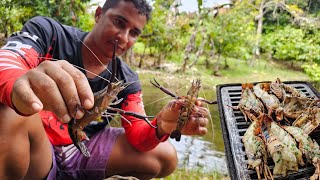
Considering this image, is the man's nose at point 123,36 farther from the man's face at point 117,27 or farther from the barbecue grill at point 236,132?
the barbecue grill at point 236,132

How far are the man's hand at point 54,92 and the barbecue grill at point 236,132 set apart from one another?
96 centimetres

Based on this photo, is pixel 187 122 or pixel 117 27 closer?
pixel 187 122

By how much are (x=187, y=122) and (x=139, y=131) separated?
551 millimetres

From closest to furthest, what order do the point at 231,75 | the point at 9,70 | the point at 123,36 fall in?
1. the point at 9,70
2. the point at 123,36
3. the point at 231,75

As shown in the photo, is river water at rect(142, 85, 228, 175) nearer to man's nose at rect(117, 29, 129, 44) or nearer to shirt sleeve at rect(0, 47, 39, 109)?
man's nose at rect(117, 29, 129, 44)

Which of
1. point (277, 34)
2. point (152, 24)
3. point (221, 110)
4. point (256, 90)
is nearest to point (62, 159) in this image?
point (221, 110)

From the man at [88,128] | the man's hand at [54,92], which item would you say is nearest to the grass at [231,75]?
the man at [88,128]

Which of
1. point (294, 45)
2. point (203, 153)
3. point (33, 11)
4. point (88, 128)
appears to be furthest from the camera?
point (294, 45)

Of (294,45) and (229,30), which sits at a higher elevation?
(229,30)

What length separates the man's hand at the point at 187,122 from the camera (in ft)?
6.57

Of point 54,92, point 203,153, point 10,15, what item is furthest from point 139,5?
point 10,15

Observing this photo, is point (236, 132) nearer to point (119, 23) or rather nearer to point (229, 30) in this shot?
point (119, 23)

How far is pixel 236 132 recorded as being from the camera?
212 cm

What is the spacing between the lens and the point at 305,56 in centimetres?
1198
